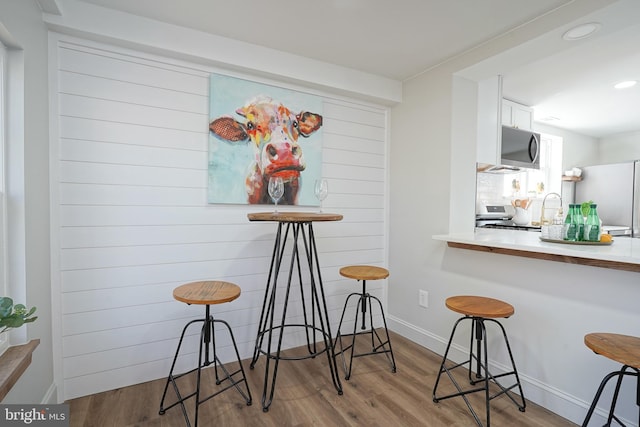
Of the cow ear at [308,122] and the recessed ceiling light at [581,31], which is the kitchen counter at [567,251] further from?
the cow ear at [308,122]

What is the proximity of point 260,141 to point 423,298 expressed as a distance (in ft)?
6.18

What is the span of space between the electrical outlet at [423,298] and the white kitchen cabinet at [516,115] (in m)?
1.98

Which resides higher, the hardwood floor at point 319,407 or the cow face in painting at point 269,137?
the cow face in painting at point 269,137

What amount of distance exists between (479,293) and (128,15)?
116 inches

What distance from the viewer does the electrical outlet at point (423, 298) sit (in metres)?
2.66

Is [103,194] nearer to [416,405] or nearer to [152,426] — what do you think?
[152,426]

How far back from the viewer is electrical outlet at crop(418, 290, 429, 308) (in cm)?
266

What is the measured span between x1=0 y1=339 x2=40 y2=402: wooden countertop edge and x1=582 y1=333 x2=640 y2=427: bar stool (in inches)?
83.2

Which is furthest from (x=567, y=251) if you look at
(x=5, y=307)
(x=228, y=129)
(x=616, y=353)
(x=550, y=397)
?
(x=5, y=307)

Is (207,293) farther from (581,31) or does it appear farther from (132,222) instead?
(581,31)

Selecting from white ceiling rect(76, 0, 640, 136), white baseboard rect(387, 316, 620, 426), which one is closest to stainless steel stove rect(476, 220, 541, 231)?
white baseboard rect(387, 316, 620, 426)

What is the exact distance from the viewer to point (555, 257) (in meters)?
1.75

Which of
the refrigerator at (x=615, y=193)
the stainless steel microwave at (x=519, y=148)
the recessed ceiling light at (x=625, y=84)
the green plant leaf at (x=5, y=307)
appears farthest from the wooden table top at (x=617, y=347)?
the refrigerator at (x=615, y=193)

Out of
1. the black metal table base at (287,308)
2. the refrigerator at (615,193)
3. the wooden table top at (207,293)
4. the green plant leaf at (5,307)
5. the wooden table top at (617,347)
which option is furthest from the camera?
the refrigerator at (615,193)
